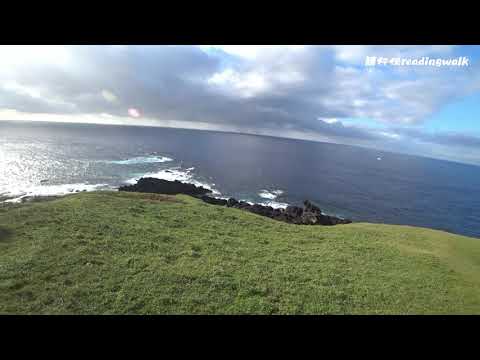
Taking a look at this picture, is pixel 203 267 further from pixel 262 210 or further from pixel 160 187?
pixel 160 187

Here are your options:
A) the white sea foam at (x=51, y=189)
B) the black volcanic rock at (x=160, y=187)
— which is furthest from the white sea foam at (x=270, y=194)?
the white sea foam at (x=51, y=189)

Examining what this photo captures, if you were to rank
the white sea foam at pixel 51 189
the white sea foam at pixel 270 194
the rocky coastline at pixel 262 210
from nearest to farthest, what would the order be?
the white sea foam at pixel 51 189
the rocky coastline at pixel 262 210
the white sea foam at pixel 270 194

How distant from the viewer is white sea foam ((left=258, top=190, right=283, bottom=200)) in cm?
3685

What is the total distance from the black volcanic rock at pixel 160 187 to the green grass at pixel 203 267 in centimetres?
845

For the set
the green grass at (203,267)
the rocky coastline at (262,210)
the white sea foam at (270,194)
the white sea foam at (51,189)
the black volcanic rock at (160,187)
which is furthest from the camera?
the white sea foam at (270,194)

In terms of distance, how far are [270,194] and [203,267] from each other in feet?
105

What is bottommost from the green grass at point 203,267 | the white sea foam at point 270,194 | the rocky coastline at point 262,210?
the white sea foam at point 270,194

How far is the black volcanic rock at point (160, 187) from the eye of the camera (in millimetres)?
21311

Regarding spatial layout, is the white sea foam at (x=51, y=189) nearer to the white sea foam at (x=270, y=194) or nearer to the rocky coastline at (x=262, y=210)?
the rocky coastline at (x=262, y=210)

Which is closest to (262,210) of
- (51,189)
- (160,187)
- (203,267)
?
(160,187)
